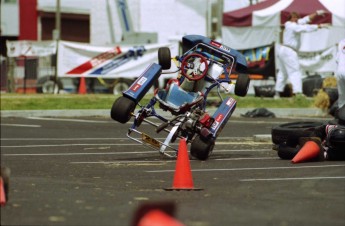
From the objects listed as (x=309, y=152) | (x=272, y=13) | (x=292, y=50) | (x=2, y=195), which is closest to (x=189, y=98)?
(x=309, y=152)

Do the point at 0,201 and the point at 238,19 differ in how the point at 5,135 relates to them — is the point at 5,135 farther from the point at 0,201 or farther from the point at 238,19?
the point at 238,19

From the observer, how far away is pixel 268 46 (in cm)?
3222

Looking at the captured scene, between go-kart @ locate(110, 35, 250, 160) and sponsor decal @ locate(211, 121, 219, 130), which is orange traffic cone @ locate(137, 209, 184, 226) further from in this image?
sponsor decal @ locate(211, 121, 219, 130)

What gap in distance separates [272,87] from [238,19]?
3056 millimetres

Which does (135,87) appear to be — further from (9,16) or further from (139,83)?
(9,16)

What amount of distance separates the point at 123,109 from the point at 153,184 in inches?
120

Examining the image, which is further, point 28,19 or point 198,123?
point 28,19

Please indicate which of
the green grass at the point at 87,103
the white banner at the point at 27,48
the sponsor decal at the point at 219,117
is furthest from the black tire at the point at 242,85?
the white banner at the point at 27,48

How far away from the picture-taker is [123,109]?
14.2m

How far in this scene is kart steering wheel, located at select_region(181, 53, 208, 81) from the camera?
→ 14672mm

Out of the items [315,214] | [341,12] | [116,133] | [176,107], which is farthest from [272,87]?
[315,214]

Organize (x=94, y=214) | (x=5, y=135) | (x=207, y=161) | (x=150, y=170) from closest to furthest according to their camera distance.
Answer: (x=94, y=214) < (x=150, y=170) < (x=207, y=161) < (x=5, y=135)

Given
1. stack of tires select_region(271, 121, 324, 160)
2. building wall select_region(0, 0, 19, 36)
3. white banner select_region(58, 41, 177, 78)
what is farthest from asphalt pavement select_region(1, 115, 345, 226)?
building wall select_region(0, 0, 19, 36)

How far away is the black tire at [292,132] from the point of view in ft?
46.7
